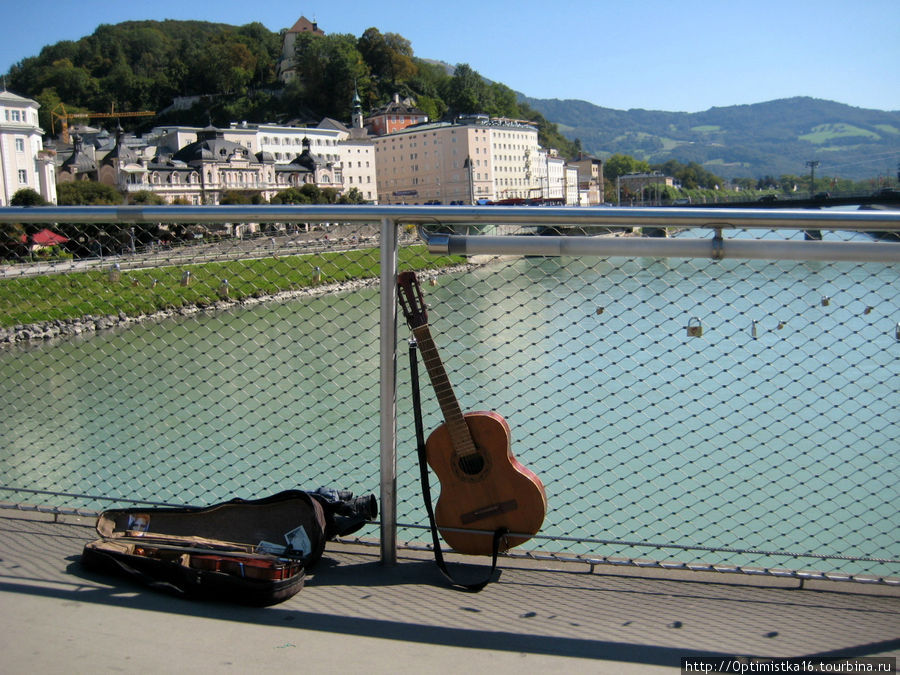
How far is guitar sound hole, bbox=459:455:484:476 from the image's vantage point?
98.2 inches

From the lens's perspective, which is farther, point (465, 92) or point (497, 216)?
point (465, 92)

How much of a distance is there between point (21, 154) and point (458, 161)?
47873 millimetres

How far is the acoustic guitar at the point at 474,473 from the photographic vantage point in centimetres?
246

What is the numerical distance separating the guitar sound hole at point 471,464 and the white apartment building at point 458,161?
84.5 meters

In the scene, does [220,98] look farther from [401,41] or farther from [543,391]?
[543,391]

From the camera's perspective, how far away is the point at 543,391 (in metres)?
9.60

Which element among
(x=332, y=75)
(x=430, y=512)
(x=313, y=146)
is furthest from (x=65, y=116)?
(x=430, y=512)

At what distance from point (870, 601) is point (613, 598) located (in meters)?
0.73

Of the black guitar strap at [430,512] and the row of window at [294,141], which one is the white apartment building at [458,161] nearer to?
the row of window at [294,141]

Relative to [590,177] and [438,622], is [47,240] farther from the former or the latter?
[590,177]

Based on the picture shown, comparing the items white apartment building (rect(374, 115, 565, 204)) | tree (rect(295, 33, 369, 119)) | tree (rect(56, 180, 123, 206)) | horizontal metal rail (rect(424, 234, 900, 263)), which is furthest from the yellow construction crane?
horizontal metal rail (rect(424, 234, 900, 263))

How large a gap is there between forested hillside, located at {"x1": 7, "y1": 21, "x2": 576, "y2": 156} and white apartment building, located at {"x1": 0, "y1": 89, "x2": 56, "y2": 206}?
53.9 m

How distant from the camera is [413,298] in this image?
245 centimetres

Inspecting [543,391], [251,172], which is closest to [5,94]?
[251,172]
